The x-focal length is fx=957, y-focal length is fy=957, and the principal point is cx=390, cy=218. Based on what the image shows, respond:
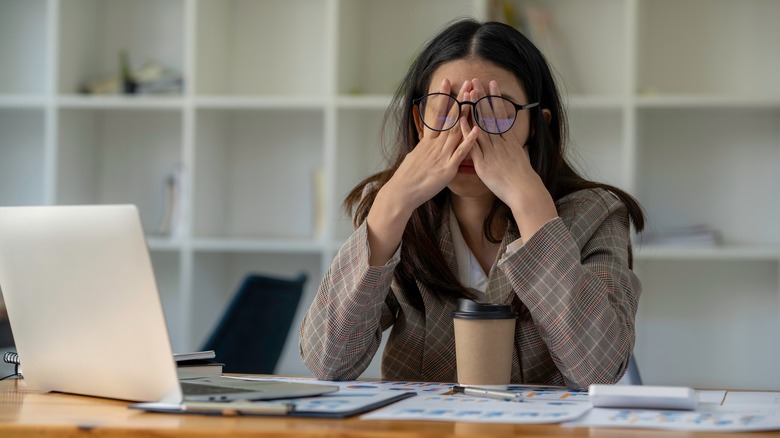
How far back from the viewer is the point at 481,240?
166 cm

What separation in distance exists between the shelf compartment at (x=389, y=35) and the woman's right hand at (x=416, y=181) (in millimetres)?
1890

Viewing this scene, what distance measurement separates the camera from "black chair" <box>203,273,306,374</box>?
2379 mm

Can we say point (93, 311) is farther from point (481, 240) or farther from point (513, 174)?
point (481, 240)

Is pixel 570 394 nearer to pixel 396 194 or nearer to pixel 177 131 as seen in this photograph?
pixel 396 194

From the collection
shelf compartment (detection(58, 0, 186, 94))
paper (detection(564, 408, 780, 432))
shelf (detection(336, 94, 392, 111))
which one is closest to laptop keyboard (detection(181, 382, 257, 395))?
paper (detection(564, 408, 780, 432))

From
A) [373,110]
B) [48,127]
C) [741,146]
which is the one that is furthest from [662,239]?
[48,127]

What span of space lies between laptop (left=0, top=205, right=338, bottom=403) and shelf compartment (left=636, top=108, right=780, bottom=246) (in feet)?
7.82

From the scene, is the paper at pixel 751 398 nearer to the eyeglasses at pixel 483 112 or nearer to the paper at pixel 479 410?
the paper at pixel 479 410

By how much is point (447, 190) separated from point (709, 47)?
194 cm

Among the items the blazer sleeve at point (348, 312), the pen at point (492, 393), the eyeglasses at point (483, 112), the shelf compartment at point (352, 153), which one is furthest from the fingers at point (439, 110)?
the shelf compartment at point (352, 153)

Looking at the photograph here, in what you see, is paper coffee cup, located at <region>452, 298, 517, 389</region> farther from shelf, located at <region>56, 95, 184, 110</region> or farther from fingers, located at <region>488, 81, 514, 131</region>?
shelf, located at <region>56, 95, 184, 110</region>

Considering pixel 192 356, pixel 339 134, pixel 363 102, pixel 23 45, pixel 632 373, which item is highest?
pixel 23 45

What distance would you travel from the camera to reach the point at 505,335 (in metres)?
1.23

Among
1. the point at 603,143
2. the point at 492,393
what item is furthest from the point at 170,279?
the point at 492,393
